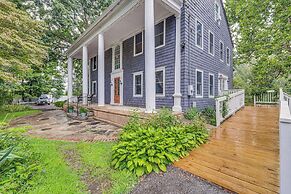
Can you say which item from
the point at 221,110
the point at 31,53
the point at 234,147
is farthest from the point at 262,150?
the point at 31,53

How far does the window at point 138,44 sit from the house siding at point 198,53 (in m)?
3.09

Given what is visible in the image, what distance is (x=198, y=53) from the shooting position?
817 cm

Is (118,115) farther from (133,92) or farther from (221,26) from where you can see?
(221,26)

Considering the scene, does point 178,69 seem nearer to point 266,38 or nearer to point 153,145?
point 153,145

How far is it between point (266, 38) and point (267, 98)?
4840 millimetres

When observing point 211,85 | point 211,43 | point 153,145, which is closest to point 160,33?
point 211,43

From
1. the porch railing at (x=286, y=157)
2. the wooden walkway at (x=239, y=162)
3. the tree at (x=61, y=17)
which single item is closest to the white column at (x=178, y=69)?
the wooden walkway at (x=239, y=162)

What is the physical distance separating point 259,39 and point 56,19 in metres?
17.6

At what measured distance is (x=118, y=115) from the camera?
24.0 feet

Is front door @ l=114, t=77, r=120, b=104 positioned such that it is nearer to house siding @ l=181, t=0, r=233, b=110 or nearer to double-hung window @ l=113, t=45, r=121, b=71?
double-hung window @ l=113, t=45, r=121, b=71

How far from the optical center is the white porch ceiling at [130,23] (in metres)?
7.27

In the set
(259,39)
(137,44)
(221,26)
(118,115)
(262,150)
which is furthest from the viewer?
(259,39)

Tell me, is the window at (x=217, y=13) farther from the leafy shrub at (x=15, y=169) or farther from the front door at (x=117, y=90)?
the leafy shrub at (x=15, y=169)

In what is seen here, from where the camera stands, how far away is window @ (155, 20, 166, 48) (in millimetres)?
8000
